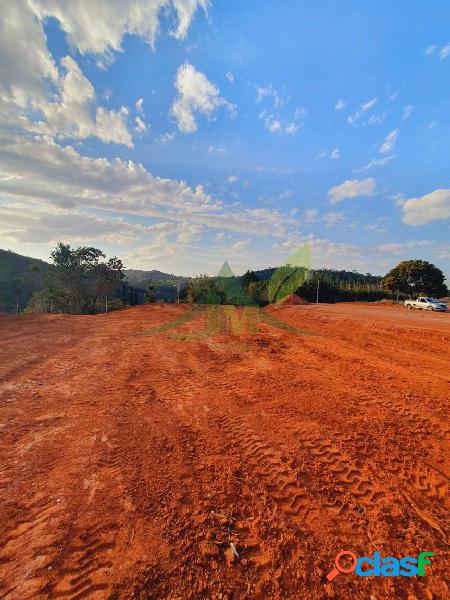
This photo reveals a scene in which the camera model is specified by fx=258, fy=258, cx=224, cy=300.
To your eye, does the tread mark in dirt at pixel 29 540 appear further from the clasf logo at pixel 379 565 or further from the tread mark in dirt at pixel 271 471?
the clasf logo at pixel 379 565

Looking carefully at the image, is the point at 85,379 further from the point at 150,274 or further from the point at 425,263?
the point at 150,274

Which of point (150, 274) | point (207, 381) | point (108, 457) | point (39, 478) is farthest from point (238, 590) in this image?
point (150, 274)

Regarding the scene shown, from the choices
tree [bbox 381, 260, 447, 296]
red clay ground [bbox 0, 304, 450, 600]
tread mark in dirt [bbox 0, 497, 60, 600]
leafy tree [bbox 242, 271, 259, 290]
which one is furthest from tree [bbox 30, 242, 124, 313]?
tree [bbox 381, 260, 447, 296]

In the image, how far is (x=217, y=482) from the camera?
272 cm

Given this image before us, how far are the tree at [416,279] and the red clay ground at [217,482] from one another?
32.5m

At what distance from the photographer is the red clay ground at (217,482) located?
6.11 ft

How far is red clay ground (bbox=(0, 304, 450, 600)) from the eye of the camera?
1862 millimetres

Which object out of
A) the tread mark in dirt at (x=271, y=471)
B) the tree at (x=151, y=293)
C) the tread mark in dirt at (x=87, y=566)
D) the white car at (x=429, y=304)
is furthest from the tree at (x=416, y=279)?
the tread mark in dirt at (x=87, y=566)

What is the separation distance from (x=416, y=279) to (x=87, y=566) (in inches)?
1568

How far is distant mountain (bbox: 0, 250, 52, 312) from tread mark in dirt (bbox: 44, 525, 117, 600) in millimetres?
40723

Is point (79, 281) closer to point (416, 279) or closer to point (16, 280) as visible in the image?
point (16, 280)

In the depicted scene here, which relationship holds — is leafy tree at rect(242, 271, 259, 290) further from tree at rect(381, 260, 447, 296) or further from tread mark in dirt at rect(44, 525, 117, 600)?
tread mark in dirt at rect(44, 525, 117, 600)

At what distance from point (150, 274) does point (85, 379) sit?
130 m

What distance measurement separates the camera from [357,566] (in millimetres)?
1976
